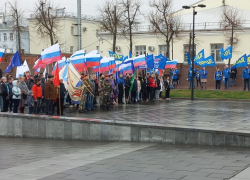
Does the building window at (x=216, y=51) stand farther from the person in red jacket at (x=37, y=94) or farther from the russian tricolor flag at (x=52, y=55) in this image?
the person in red jacket at (x=37, y=94)

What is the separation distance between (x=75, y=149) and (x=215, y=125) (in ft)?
14.9

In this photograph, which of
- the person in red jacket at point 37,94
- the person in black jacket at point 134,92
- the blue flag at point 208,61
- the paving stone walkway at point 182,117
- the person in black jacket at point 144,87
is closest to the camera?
the paving stone walkway at point 182,117

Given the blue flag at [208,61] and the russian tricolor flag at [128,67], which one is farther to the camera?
the blue flag at [208,61]

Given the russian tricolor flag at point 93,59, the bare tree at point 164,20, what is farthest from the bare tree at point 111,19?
the russian tricolor flag at point 93,59

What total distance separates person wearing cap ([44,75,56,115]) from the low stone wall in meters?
1.62

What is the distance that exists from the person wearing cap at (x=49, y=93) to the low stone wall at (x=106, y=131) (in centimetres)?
162

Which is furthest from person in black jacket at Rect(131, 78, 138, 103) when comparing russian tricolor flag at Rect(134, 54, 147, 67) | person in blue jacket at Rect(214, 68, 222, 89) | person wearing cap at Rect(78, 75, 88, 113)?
person in blue jacket at Rect(214, 68, 222, 89)

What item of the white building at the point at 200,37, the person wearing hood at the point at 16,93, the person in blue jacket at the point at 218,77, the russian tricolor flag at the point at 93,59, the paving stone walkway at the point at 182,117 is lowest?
the paving stone walkway at the point at 182,117

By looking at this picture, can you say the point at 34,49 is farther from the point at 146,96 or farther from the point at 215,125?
the point at 215,125

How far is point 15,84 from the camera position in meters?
18.4

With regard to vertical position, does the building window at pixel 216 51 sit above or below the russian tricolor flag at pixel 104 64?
above

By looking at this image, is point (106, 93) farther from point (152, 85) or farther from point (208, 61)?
point (208, 61)

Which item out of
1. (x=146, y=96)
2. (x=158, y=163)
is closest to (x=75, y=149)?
(x=158, y=163)

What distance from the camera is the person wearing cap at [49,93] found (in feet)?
58.1
